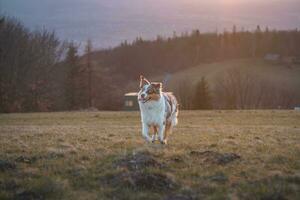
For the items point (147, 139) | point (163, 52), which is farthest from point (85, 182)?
point (163, 52)

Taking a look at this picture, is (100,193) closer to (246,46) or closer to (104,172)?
(104,172)

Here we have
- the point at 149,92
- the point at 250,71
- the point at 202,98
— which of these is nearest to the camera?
the point at 149,92

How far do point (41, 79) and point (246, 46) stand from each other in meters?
120

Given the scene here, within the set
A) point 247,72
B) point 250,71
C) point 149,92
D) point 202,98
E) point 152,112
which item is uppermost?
point 250,71

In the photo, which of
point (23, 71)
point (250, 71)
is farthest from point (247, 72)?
point (23, 71)

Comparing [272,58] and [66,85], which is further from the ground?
[272,58]

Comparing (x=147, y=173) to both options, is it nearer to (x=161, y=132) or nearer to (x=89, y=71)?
(x=161, y=132)

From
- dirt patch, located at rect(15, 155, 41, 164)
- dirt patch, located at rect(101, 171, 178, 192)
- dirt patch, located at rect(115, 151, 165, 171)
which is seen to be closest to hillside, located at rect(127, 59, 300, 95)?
dirt patch, located at rect(15, 155, 41, 164)

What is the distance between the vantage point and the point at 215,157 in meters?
13.1

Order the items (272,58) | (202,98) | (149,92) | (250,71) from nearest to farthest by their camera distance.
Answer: (149,92) < (202,98) < (250,71) < (272,58)

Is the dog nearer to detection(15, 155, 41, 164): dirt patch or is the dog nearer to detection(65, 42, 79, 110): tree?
detection(15, 155, 41, 164): dirt patch

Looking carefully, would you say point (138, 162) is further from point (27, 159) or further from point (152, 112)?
point (152, 112)

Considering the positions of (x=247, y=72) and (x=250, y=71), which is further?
(x=250, y=71)

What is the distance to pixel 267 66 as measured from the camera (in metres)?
167
